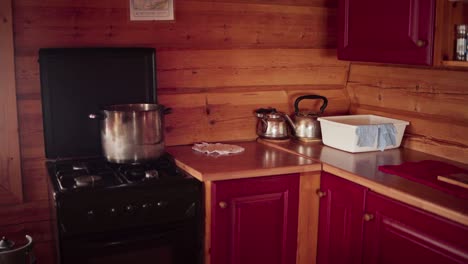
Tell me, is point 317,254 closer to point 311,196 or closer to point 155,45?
point 311,196

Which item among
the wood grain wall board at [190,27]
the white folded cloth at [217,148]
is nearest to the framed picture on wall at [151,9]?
the wood grain wall board at [190,27]

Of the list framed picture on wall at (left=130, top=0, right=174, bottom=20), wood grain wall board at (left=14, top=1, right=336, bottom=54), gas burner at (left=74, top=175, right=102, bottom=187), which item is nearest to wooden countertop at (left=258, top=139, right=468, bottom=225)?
wood grain wall board at (left=14, top=1, right=336, bottom=54)

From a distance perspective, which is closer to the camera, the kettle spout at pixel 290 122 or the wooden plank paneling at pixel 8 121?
the wooden plank paneling at pixel 8 121

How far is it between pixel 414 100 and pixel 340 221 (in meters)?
0.74

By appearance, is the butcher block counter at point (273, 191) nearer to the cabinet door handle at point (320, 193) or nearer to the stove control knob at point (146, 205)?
the cabinet door handle at point (320, 193)

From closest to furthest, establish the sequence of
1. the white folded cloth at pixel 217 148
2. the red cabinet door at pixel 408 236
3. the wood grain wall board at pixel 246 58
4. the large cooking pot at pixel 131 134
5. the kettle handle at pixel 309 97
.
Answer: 1. the red cabinet door at pixel 408 236
2. the large cooking pot at pixel 131 134
3. the white folded cloth at pixel 217 148
4. the wood grain wall board at pixel 246 58
5. the kettle handle at pixel 309 97

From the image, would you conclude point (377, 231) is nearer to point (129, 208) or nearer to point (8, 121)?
point (129, 208)

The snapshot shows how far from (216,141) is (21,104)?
0.92 m

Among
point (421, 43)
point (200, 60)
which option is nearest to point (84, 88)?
point (200, 60)

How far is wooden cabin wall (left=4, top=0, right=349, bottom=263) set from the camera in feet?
8.06

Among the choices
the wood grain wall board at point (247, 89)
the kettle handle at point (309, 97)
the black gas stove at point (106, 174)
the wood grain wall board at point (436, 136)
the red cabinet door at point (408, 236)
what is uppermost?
the wood grain wall board at point (247, 89)

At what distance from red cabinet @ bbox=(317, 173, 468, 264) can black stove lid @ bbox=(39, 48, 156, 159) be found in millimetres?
921

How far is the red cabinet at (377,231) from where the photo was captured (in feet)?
6.00

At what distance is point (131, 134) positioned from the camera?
2297mm
